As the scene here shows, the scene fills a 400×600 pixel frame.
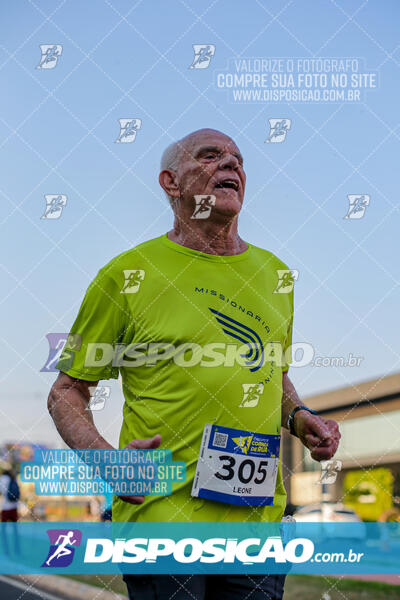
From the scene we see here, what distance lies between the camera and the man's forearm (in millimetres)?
2432

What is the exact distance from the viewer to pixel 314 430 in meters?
2.69

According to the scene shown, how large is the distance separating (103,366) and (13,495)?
8.69m

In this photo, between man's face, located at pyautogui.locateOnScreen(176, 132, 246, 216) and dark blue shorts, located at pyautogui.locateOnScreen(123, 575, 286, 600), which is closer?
dark blue shorts, located at pyautogui.locateOnScreen(123, 575, 286, 600)

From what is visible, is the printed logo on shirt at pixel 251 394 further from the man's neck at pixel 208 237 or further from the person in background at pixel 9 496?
Answer: the person in background at pixel 9 496

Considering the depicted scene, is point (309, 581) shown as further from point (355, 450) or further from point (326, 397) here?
point (326, 397)

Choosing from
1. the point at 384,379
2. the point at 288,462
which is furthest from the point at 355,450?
the point at 288,462

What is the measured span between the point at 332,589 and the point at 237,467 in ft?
18.3

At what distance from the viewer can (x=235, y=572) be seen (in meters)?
2.53

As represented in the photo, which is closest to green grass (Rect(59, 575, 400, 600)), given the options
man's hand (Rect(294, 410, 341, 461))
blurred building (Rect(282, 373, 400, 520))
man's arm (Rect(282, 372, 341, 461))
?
man's arm (Rect(282, 372, 341, 461))

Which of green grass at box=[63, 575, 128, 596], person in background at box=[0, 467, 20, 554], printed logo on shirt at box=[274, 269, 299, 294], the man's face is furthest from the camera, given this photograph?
person in background at box=[0, 467, 20, 554]

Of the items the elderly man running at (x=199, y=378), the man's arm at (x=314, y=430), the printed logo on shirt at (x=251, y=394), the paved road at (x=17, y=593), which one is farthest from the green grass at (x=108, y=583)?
the printed logo on shirt at (x=251, y=394)

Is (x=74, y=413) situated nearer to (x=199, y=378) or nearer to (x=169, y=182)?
(x=199, y=378)

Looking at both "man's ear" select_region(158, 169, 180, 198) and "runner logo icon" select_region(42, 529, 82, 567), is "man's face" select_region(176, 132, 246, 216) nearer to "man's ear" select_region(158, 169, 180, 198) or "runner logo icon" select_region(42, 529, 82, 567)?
"man's ear" select_region(158, 169, 180, 198)

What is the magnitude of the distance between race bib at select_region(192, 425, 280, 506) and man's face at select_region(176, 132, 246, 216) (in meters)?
0.79
